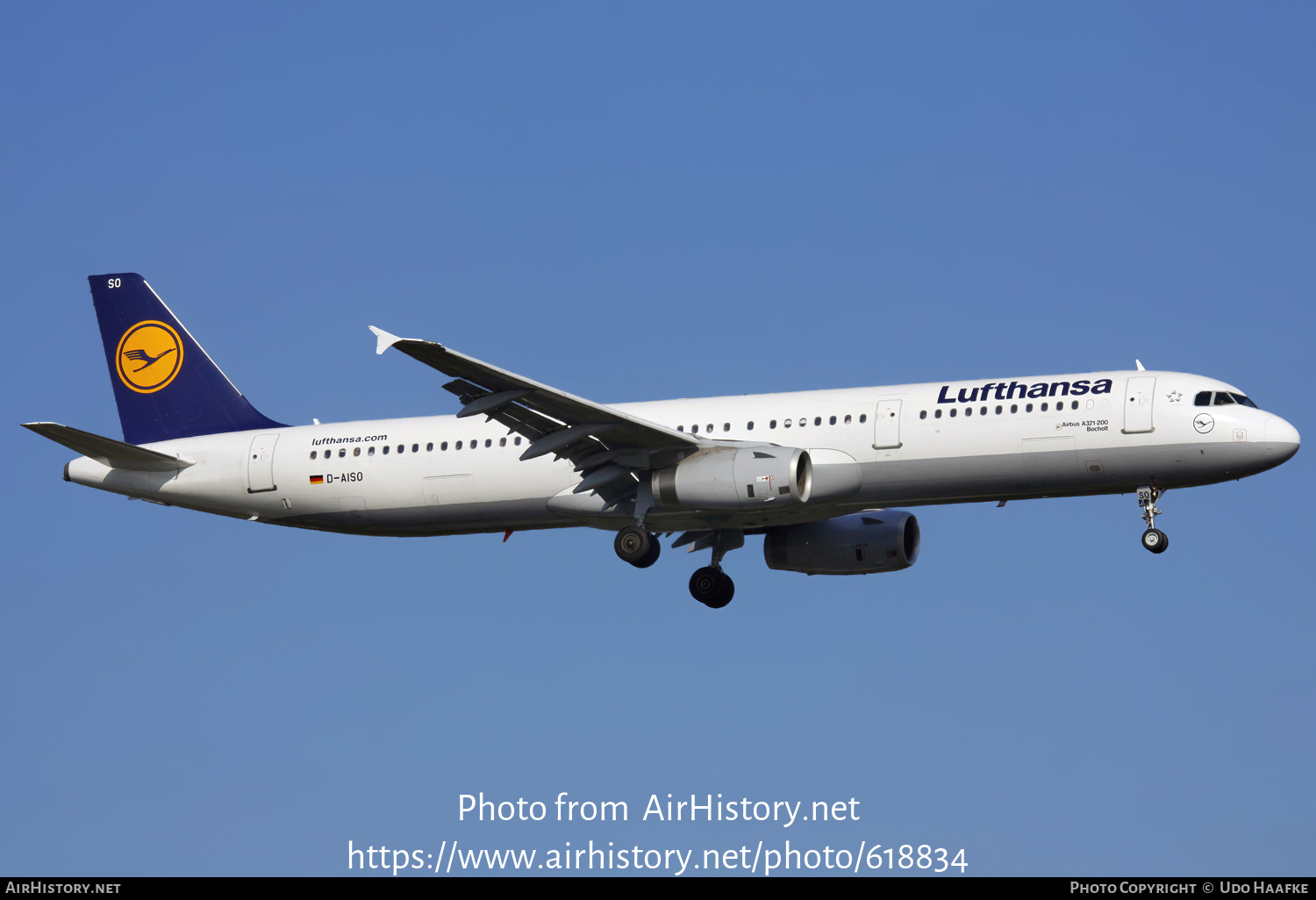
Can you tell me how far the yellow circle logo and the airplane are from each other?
0.05 m

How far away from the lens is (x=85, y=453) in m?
39.9

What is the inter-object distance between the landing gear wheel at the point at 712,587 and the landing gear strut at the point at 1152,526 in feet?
33.0

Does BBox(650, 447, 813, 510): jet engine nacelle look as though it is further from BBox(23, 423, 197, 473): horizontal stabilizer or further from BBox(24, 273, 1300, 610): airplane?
BBox(23, 423, 197, 473): horizontal stabilizer

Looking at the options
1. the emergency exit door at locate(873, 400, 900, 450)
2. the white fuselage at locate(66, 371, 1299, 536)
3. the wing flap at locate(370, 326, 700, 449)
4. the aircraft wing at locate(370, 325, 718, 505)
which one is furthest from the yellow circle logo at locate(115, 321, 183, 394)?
the emergency exit door at locate(873, 400, 900, 450)

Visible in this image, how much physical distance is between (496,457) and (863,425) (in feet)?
27.9

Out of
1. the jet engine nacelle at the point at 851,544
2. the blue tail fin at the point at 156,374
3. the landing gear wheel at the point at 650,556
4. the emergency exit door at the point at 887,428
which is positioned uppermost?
the blue tail fin at the point at 156,374

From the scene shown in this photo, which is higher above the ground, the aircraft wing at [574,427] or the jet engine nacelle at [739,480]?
the aircraft wing at [574,427]

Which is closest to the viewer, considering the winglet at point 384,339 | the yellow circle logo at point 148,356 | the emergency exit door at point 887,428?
the winglet at point 384,339

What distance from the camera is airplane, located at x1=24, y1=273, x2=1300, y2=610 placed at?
114ft

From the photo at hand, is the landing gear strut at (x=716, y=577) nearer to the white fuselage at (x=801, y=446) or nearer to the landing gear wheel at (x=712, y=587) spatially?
the landing gear wheel at (x=712, y=587)

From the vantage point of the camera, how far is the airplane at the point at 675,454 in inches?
1364

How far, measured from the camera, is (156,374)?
141ft

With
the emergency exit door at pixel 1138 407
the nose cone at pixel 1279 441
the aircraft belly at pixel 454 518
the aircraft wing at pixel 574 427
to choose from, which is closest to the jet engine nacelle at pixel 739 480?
the aircraft wing at pixel 574 427

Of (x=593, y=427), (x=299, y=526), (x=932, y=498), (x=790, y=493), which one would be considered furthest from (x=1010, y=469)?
(x=299, y=526)
